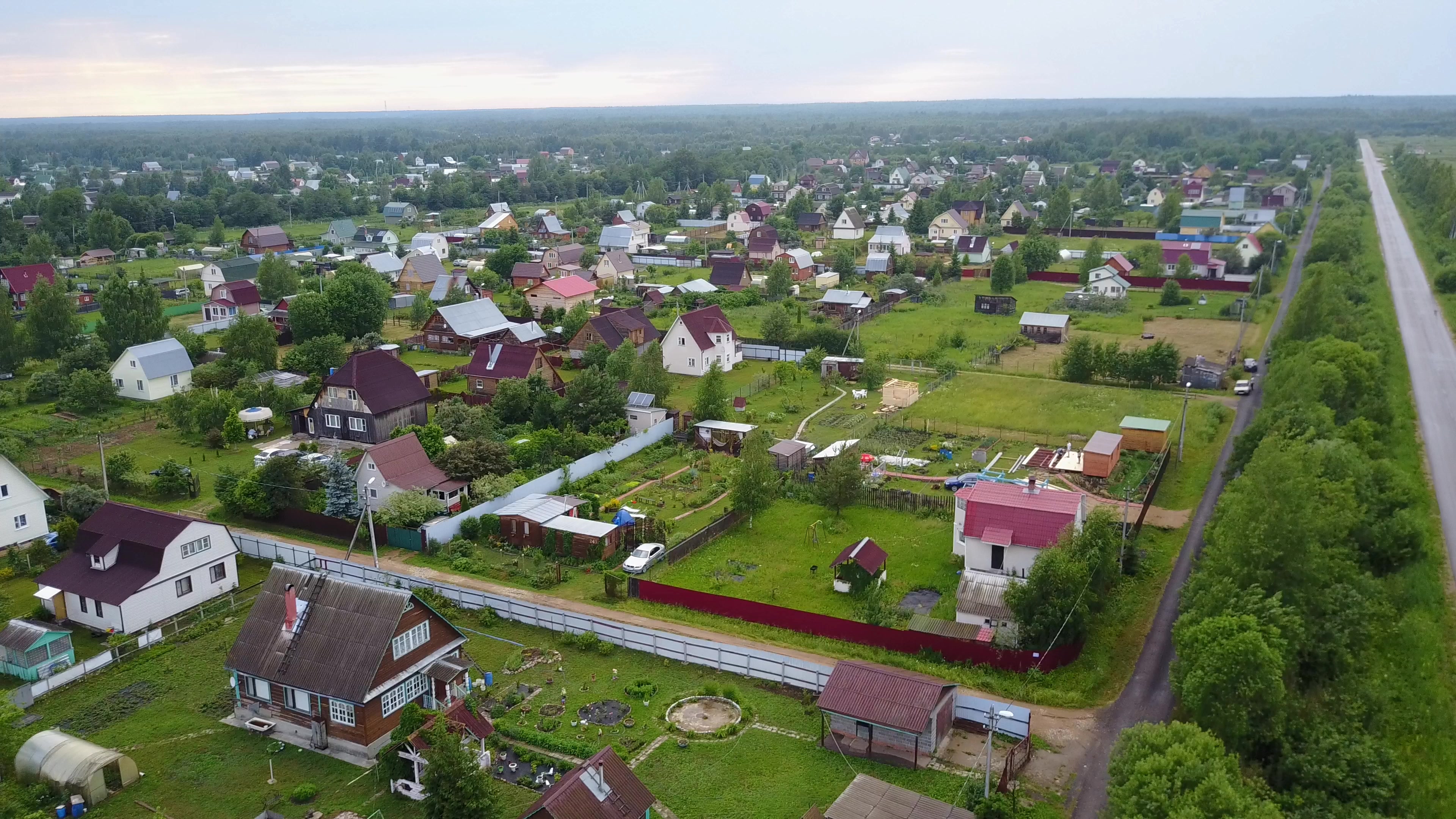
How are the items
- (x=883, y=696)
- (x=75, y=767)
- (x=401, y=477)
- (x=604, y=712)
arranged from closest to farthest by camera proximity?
1. (x=75, y=767)
2. (x=883, y=696)
3. (x=604, y=712)
4. (x=401, y=477)

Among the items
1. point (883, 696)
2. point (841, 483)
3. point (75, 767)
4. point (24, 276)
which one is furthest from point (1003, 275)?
point (24, 276)

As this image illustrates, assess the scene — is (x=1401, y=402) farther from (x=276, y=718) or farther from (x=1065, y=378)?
(x=276, y=718)

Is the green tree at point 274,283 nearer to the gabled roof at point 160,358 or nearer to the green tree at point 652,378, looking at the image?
the gabled roof at point 160,358

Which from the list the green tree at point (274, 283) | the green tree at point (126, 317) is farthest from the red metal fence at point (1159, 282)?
the green tree at point (126, 317)

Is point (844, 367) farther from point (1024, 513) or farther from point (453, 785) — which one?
point (453, 785)

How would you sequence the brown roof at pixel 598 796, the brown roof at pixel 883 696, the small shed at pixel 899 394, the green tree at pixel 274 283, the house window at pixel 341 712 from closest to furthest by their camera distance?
the brown roof at pixel 598 796 < the brown roof at pixel 883 696 < the house window at pixel 341 712 < the small shed at pixel 899 394 < the green tree at pixel 274 283

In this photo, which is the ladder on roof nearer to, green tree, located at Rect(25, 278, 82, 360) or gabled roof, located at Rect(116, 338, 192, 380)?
gabled roof, located at Rect(116, 338, 192, 380)

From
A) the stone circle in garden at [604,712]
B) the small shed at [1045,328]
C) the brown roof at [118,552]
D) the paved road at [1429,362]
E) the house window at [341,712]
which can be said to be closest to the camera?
the house window at [341,712]
